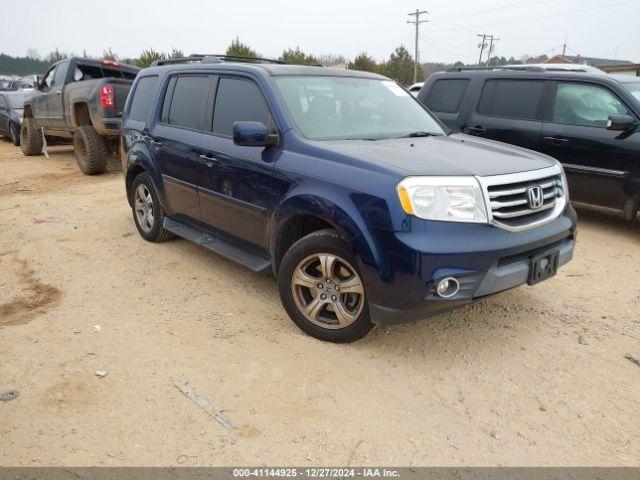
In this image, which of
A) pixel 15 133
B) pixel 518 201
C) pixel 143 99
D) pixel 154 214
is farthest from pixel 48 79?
pixel 518 201

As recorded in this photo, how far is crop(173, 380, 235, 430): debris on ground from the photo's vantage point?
263 cm

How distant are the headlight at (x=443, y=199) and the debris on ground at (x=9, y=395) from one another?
7.68 feet

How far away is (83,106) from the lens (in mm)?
9664

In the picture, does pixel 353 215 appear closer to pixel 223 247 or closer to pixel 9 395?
pixel 223 247

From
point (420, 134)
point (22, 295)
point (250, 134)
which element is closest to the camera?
point (250, 134)

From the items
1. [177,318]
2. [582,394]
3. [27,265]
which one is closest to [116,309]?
[177,318]

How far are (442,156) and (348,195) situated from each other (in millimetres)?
709

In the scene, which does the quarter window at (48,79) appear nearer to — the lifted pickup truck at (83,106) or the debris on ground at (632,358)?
the lifted pickup truck at (83,106)

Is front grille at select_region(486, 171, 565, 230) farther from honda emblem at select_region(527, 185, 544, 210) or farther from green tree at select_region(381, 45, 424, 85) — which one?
green tree at select_region(381, 45, 424, 85)

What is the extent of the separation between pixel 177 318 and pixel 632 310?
11.1ft

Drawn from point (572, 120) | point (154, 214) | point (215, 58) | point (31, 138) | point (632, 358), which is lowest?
point (632, 358)

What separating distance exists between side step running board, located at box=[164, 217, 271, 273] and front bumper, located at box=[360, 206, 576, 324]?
1136 millimetres

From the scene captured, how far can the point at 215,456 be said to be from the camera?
2400 mm

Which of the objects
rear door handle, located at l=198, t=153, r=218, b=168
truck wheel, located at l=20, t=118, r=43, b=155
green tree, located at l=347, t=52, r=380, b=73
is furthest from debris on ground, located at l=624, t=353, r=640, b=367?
green tree, located at l=347, t=52, r=380, b=73
